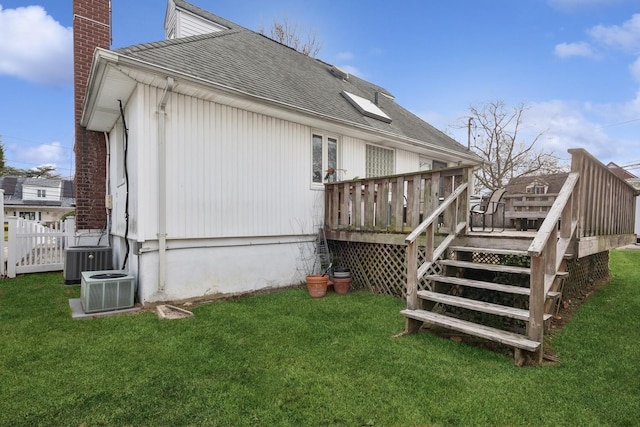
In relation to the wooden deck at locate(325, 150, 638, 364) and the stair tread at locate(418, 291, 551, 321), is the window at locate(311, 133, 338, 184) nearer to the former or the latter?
the wooden deck at locate(325, 150, 638, 364)

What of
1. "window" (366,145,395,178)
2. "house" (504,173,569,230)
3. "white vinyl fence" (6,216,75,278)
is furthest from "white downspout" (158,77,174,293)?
"house" (504,173,569,230)

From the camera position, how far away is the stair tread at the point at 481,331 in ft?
10.2

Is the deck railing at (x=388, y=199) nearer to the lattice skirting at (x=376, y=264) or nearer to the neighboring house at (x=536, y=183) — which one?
the lattice skirting at (x=376, y=264)

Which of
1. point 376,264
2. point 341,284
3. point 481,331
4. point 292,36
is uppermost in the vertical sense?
Result: point 292,36

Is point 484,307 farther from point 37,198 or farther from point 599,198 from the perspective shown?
point 37,198

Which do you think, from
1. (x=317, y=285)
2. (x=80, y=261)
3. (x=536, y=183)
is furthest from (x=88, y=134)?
(x=536, y=183)

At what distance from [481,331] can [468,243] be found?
5.39 ft

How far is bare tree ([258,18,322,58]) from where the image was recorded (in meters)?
18.9

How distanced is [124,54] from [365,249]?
4977mm

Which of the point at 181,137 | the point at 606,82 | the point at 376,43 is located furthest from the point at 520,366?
the point at 606,82

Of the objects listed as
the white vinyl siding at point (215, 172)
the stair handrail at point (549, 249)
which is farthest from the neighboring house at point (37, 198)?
the stair handrail at point (549, 249)

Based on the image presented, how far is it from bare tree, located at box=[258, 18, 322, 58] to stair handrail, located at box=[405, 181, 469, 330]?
16.8 metres

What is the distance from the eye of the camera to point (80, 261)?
21.5 ft

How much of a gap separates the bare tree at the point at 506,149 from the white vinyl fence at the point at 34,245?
20.7 metres
